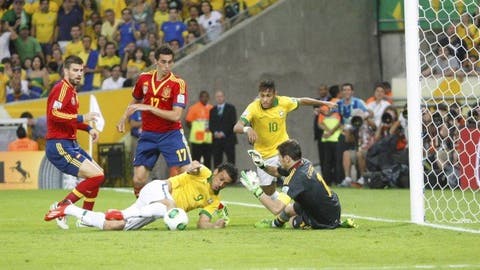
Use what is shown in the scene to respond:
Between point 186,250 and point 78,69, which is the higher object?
point 78,69

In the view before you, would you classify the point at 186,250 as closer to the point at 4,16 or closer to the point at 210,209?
the point at 210,209

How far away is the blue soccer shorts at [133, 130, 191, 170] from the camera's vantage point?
16.5m

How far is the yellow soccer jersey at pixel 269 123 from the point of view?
16.9 metres

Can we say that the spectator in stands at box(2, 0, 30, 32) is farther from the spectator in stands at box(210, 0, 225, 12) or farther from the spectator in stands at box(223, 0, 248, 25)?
the spectator in stands at box(223, 0, 248, 25)

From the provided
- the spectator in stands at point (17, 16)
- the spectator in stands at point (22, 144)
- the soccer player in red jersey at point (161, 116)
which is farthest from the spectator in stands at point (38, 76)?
the soccer player in red jersey at point (161, 116)

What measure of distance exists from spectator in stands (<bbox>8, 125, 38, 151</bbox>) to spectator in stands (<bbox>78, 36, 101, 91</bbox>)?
102 inches

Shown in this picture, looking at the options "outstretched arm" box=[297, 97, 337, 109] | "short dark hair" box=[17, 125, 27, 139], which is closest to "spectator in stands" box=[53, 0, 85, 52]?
"short dark hair" box=[17, 125, 27, 139]

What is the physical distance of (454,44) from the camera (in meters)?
19.2

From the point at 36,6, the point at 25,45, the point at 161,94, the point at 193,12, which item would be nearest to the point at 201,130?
the point at 193,12

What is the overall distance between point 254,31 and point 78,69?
13.2m

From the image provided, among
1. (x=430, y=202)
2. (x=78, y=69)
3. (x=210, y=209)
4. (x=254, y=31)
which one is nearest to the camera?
(x=210, y=209)

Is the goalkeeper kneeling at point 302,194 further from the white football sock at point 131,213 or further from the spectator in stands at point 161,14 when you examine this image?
the spectator in stands at point 161,14

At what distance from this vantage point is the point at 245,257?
11.1 m

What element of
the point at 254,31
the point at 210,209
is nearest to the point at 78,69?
the point at 210,209
